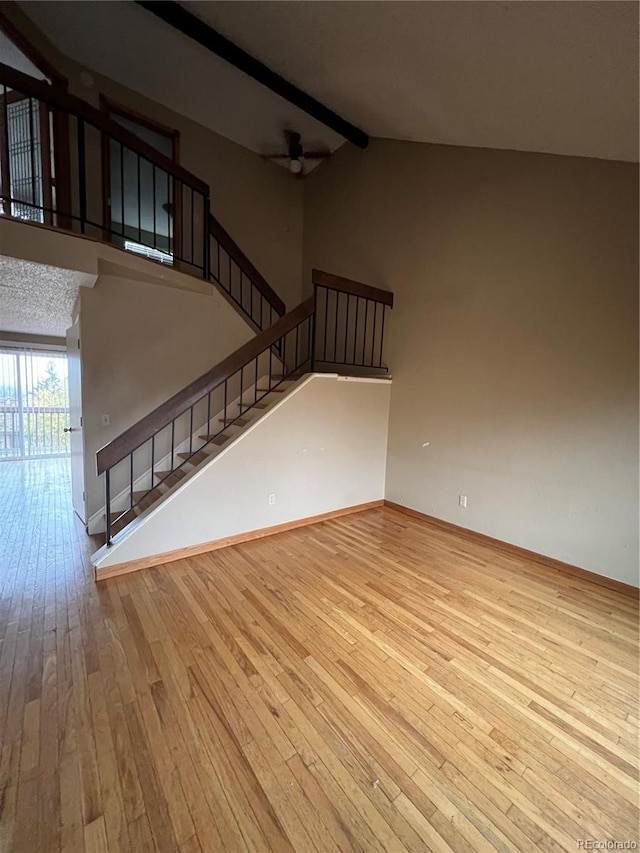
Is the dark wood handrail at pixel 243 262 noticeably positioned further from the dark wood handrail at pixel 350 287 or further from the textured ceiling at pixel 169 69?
the dark wood handrail at pixel 350 287

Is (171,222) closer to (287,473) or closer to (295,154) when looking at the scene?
(295,154)

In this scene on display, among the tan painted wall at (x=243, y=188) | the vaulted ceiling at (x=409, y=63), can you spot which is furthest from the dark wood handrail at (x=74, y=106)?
the tan painted wall at (x=243, y=188)

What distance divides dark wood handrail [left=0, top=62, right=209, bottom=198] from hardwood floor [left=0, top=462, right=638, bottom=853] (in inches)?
139

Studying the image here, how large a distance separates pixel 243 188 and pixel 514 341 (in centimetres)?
463

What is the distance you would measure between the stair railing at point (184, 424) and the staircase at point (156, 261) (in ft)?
0.04

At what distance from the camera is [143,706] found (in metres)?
1.59

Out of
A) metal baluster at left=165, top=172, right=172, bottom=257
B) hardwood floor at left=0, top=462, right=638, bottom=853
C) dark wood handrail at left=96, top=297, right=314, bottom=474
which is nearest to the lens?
hardwood floor at left=0, top=462, right=638, bottom=853

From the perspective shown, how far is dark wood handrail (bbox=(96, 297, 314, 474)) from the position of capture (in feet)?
8.46

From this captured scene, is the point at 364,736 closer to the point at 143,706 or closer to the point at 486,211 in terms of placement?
the point at 143,706

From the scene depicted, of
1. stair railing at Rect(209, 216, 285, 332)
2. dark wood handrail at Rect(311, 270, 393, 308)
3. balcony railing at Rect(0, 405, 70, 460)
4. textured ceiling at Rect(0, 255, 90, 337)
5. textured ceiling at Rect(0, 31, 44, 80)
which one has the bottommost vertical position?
balcony railing at Rect(0, 405, 70, 460)

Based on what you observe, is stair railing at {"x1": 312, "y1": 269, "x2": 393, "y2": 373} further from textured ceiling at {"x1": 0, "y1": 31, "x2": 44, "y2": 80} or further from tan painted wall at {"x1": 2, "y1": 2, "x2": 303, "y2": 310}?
textured ceiling at {"x1": 0, "y1": 31, "x2": 44, "y2": 80}

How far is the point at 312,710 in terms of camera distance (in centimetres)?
160

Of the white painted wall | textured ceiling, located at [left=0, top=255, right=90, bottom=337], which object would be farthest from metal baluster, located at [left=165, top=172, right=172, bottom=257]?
the white painted wall

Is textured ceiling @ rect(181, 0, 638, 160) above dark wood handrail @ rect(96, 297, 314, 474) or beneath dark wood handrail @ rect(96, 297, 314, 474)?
above
